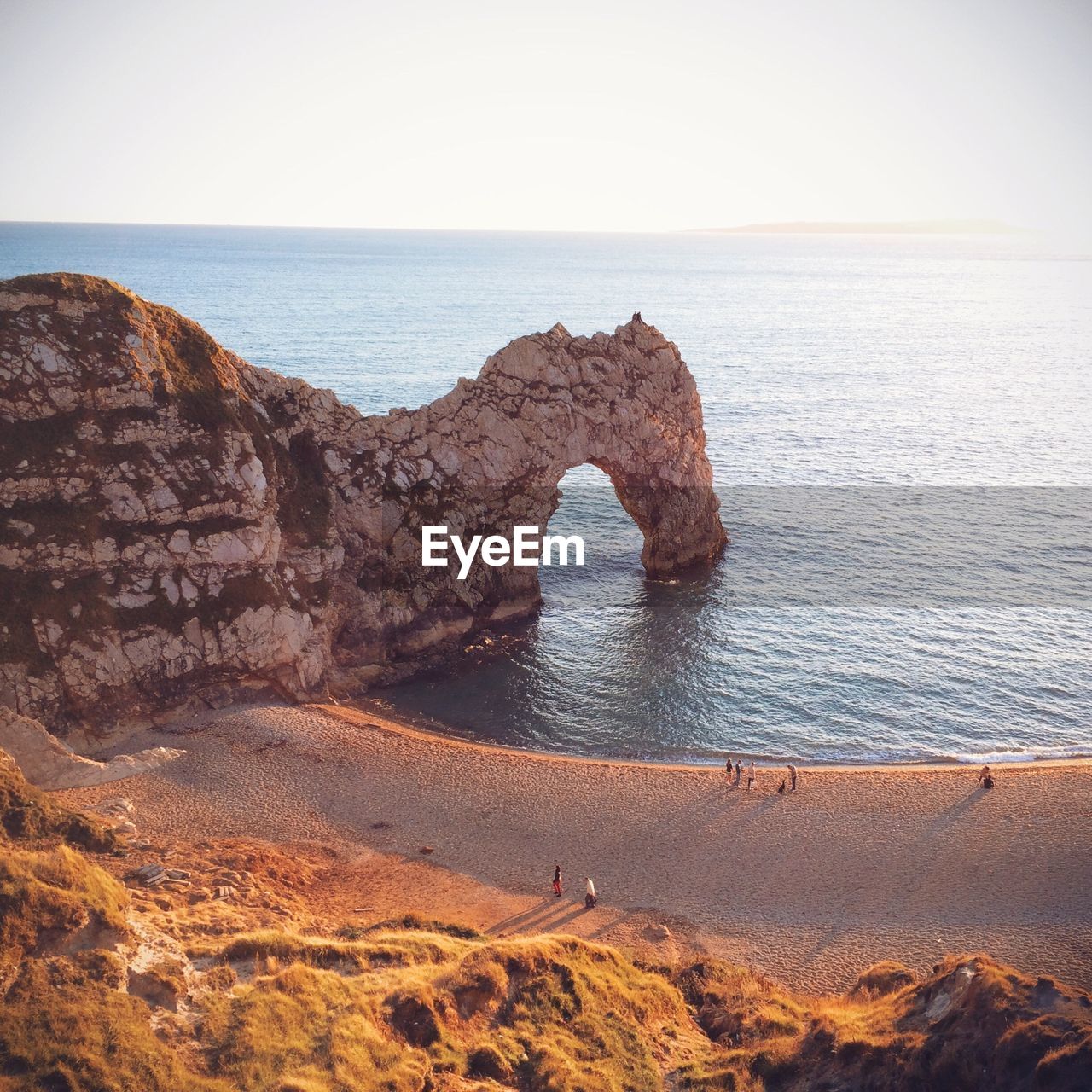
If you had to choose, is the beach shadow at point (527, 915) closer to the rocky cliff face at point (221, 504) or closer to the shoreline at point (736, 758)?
the shoreline at point (736, 758)

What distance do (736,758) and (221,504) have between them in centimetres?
2736

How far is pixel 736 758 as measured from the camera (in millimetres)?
42906

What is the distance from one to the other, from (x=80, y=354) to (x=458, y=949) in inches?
1241

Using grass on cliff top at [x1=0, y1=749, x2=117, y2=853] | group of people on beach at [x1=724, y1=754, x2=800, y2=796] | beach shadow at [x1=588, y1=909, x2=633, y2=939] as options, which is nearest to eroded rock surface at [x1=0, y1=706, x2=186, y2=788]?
grass on cliff top at [x1=0, y1=749, x2=117, y2=853]

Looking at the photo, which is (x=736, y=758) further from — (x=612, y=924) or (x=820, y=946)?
(x=612, y=924)

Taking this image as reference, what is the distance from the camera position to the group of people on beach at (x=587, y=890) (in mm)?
32156

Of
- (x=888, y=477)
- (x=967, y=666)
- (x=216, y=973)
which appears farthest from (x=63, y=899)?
(x=888, y=477)

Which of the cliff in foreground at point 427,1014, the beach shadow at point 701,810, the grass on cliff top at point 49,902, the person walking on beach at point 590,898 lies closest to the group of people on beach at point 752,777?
the beach shadow at point 701,810

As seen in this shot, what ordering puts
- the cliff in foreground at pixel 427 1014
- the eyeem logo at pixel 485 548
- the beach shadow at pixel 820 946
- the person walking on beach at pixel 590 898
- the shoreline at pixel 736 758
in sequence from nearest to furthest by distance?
the cliff in foreground at pixel 427 1014, the beach shadow at pixel 820 946, the person walking on beach at pixel 590 898, the shoreline at pixel 736 758, the eyeem logo at pixel 485 548

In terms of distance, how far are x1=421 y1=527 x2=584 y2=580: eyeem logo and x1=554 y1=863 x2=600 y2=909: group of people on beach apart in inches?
878


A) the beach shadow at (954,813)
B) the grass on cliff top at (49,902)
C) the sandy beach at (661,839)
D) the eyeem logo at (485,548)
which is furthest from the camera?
the eyeem logo at (485,548)

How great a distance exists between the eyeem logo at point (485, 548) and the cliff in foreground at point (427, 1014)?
26.0 meters

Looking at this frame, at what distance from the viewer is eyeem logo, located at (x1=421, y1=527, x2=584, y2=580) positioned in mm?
51312

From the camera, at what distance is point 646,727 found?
148 ft
